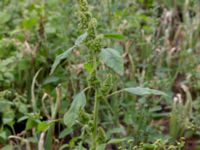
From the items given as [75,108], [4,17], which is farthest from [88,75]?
[4,17]

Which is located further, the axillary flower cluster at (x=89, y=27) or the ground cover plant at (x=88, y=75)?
the ground cover plant at (x=88, y=75)

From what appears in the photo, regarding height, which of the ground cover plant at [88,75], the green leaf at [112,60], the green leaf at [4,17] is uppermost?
the green leaf at [4,17]

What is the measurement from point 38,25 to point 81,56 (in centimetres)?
48

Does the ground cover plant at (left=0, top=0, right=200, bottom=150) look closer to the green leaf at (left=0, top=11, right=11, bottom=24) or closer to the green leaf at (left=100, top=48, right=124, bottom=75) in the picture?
the green leaf at (left=0, top=11, right=11, bottom=24)

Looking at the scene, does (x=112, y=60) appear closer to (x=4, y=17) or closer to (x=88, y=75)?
(x=88, y=75)

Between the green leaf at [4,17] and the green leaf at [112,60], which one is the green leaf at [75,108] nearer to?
the green leaf at [112,60]

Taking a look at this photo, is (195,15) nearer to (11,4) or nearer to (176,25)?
(176,25)

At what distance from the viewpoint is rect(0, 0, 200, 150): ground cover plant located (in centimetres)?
228

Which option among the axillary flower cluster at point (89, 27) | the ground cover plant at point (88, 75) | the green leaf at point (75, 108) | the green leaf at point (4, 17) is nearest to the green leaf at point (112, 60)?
the axillary flower cluster at point (89, 27)

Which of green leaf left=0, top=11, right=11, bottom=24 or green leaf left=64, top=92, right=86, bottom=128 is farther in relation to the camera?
green leaf left=0, top=11, right=11, bottom=24

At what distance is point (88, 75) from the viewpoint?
2.37m

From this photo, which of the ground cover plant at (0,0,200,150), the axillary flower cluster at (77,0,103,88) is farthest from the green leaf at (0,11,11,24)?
the axillary flower cluster at (77,0,103,88)

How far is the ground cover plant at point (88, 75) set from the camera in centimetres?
228

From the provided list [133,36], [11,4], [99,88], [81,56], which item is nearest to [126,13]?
[133,36]
